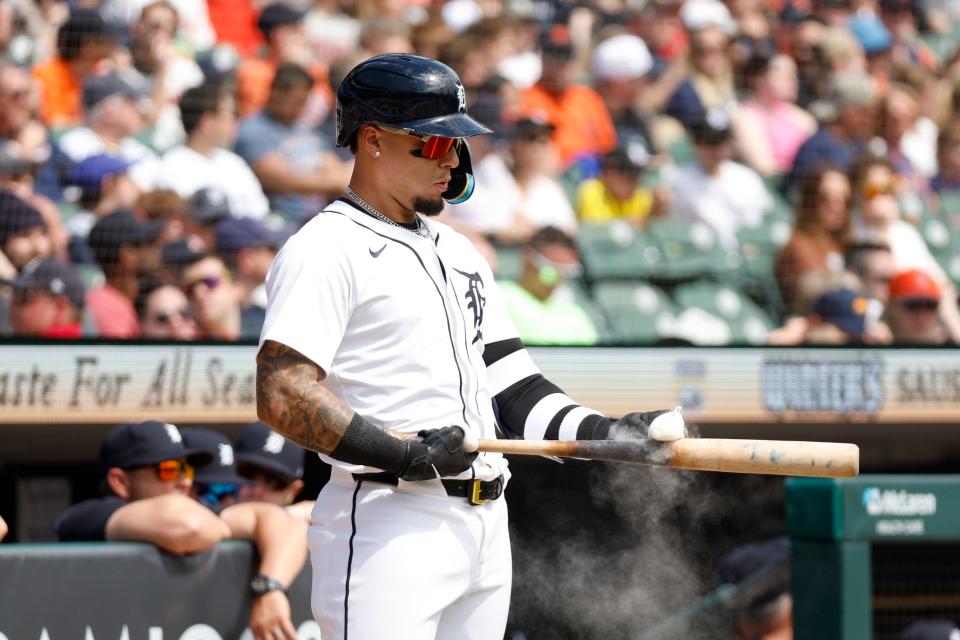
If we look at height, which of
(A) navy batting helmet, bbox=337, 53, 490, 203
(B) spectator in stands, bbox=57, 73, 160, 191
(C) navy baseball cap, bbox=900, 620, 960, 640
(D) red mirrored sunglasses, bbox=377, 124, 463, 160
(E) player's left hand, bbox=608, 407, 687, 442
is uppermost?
(A) navy batting helmet, bbox=337, 53, 490, 203

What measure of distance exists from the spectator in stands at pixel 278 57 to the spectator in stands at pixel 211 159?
0.26 m

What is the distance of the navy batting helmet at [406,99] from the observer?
2211 millimetres

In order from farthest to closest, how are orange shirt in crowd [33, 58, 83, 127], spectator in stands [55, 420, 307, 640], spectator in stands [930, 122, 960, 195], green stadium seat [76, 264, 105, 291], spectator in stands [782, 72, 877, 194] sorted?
spectator in stands [930, 122, 960, 195]
spectator in stands [782, 72, 877, 194]
orange shirt in crowd [33, 58, 83, 127]
green stadium seat [76, 264, 105, 291]
spectator in stands [55, 420, 307, 640]

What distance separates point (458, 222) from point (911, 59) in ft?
12.1

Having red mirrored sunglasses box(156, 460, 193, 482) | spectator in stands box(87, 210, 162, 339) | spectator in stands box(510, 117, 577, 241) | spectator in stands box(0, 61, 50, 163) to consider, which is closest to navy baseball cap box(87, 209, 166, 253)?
spectator in stands box(87, 210, 162, 339)

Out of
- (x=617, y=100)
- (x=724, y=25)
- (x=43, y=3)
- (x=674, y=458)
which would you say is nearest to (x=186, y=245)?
(x=43, y=3)

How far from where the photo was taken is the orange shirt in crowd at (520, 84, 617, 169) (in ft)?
22.0

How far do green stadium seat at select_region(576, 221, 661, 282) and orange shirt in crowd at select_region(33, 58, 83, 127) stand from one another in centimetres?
243

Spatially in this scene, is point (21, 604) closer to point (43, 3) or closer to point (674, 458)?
point (674, 458)

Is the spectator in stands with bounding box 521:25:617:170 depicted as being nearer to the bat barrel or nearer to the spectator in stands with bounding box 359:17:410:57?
the spectator in stands with bounding box 359:17:410:57

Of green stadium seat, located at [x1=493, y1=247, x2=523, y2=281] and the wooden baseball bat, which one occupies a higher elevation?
the wooden baseball bat

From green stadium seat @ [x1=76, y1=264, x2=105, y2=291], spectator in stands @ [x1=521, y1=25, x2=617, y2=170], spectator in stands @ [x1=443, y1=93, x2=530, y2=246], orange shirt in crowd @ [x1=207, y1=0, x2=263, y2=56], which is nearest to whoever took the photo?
green stadium seat @ [x1=76, y1=264, x2=105, y2=291]

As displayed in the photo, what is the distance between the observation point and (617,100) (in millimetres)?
6977

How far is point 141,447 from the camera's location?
333cm
